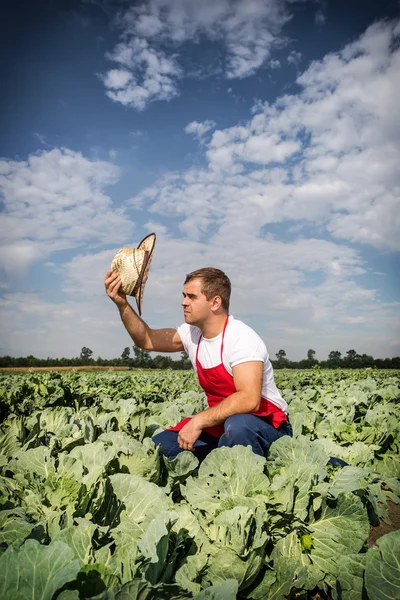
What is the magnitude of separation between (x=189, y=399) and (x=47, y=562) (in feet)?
17.1

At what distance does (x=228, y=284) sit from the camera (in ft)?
11.5

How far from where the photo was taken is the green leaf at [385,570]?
136cm

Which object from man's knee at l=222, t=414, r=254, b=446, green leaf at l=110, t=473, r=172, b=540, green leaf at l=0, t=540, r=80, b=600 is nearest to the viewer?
green leaf at l=0, t=540, r=80, b=600

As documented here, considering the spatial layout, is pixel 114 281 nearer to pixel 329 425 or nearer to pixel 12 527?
pixel 12 527

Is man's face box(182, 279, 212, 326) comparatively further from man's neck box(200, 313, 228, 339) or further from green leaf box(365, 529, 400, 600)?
green leaf box(365, 529, 400, 600)

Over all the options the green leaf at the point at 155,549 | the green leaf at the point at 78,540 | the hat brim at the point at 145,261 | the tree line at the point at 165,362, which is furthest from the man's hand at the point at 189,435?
the tree line at the point at 165,362

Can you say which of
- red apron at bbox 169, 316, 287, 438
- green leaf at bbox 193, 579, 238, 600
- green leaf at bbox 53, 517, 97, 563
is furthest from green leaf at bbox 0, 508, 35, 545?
red apron at bbox 169, 316, 287, 438

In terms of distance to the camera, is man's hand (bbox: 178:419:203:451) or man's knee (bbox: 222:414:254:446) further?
man's hand (bbox: 178:419:203:451)

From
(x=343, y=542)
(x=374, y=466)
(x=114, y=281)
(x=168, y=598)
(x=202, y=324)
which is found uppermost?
(x=114, y=281)

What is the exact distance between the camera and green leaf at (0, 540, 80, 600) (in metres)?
1.07

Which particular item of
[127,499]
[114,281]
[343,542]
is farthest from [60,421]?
[343,542]

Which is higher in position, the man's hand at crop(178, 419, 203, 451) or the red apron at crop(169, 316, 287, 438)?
the red apron at crop(169, 316, 287, 438)

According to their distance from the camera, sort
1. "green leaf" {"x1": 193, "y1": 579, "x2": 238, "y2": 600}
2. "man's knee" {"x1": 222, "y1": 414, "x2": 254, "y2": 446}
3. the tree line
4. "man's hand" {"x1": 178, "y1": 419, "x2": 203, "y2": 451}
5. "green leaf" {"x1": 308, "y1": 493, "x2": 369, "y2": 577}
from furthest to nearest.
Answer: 1. the tree line
2. "man's hand" {"x1": 178, "y1": 419, "x2": 203, "y2": 451}
3. "man's knee" {"x1": 222, "y1": 414, "x2": 254, "y2": 446}
4. "green leaf" {"x1": 308, "y1": 493, "x2": 369, "y2": 577}
5. "green leaf" {"x1": 193, "y1": 579, "x2": 238, "y2": 600}

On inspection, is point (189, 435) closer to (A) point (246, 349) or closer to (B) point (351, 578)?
(A) point (246, 349)
